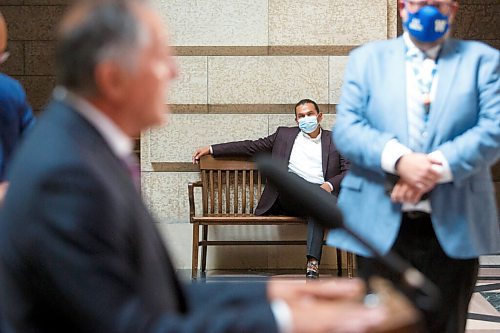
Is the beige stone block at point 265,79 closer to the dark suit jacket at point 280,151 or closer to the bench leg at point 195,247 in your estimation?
the dark suit jacket at point 280,151

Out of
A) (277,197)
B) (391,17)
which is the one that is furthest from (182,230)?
(391,17)

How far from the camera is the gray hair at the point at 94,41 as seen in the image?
151 cm

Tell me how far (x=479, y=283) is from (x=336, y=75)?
6.97 ft

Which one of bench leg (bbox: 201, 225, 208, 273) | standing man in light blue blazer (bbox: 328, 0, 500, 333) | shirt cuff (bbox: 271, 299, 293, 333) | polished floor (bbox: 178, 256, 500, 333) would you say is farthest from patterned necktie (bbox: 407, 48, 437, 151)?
bench leg (bbox: 201, 225, 208, 273)

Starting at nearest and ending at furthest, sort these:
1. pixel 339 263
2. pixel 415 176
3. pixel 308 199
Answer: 1. pixel 308 199
2. pixel 415 176
3. pixel 339 263

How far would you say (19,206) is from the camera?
4.80 feet

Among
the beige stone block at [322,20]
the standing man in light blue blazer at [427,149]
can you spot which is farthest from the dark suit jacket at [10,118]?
the beige stone block at [322,20]

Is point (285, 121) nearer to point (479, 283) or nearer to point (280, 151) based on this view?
point (280, 151)

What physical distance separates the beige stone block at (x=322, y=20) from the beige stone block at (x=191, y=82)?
0.65 metres

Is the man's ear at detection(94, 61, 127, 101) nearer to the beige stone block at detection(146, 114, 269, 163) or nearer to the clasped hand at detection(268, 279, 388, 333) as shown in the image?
the clasped hand at detection(268, 279, 388, 333)

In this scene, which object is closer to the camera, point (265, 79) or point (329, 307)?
point (329, 307)

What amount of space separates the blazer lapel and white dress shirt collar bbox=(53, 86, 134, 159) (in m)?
1.78

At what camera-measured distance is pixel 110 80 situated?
1.52m

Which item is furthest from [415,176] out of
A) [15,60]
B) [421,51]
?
[15,60]
